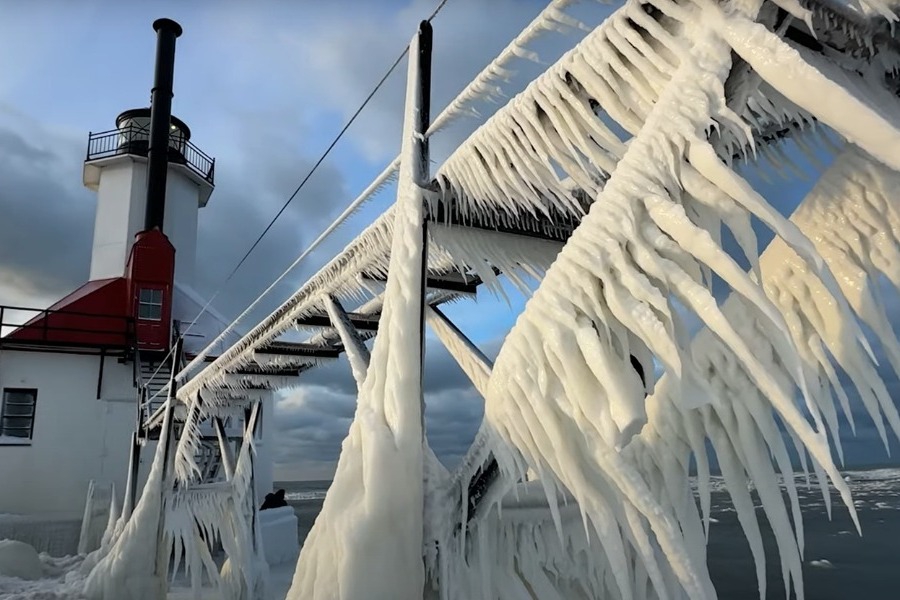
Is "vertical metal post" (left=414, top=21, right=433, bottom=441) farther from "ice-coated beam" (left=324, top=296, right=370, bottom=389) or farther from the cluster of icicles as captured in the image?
"ice-coated beam" (left=324, top=296, right=370, bottom=389)

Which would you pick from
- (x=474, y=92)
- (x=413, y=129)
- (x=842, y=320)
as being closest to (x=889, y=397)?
(x=842, y=320)

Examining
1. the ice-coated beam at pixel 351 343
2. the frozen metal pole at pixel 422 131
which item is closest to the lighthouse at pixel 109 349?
the ice-coated beam at pixel 351 343

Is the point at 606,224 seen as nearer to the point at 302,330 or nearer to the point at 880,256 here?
the point at 880,256

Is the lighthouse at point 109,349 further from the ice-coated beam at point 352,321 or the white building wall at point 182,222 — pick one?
the ice-coated beam at point 352,321

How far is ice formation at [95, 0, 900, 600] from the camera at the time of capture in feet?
5.79

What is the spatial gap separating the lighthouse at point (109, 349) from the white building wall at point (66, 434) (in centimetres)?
2

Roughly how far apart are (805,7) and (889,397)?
3.62 feet

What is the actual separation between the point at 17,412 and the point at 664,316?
55.9 ft

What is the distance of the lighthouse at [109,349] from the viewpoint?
14250mm

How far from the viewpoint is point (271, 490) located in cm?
1720

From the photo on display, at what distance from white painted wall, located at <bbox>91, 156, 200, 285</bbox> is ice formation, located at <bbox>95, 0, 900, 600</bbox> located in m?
18.3

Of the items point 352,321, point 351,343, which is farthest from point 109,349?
point 351,343

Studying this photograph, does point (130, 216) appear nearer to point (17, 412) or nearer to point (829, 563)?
point (17, 412)

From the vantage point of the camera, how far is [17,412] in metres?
15.0
